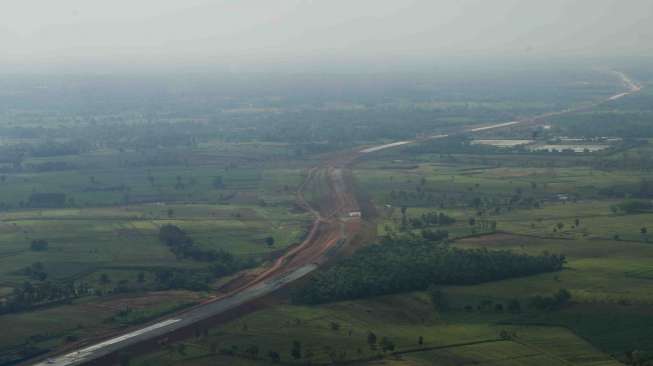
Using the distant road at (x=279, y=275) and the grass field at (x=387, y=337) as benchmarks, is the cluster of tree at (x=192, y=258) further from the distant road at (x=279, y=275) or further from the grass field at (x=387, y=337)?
the grass field at (x=387, y=337)

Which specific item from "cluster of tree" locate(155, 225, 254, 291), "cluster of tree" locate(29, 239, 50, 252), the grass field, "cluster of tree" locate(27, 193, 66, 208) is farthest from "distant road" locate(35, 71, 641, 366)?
"cluster of tree" locate(27, 193, 66, 208)

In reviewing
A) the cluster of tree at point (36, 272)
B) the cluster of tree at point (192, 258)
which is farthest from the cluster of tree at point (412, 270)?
the cluster of tree at point (36, 272)

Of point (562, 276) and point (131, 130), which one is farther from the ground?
point (131, 130)

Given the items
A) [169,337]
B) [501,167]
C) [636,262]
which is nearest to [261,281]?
[169,337]

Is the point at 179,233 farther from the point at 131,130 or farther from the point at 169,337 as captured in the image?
the point at 131,130

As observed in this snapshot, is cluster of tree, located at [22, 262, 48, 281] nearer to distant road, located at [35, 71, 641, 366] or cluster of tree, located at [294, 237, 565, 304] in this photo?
distant road, located at [35, 71, 641, 366]

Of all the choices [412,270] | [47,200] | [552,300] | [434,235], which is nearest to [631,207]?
[434,235]

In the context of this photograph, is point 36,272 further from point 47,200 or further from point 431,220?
point 431,220
